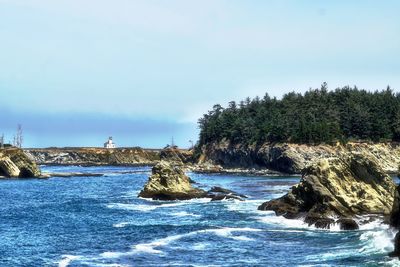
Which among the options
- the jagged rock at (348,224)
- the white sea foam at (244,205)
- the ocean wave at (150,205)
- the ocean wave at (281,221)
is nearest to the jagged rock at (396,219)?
the jagged rock at (348,224)

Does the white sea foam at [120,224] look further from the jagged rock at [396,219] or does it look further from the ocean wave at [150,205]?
the jagged rock at [396,219]

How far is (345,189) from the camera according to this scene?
221 ft

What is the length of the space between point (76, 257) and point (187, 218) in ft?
88.1

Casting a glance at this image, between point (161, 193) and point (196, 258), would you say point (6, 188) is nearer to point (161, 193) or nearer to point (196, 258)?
point (161, 193)

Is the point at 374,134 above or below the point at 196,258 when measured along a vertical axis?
above

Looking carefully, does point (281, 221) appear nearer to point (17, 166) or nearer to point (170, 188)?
point (170, 188)

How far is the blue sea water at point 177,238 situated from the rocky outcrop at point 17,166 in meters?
79.6

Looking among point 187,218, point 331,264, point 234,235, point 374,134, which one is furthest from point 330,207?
point 374,134

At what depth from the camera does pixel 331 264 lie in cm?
4300

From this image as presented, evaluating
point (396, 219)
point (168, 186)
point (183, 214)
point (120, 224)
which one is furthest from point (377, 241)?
point (168, 186)

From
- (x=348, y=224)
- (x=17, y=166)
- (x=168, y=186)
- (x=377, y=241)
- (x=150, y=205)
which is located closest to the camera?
(x=377, y=241)

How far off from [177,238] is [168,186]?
4557cm

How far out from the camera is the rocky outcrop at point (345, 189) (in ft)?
216

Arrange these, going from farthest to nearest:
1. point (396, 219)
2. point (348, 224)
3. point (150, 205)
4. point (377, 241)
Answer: point (150, 205), point (348, 224), point (377, 241), point (396, 219)
